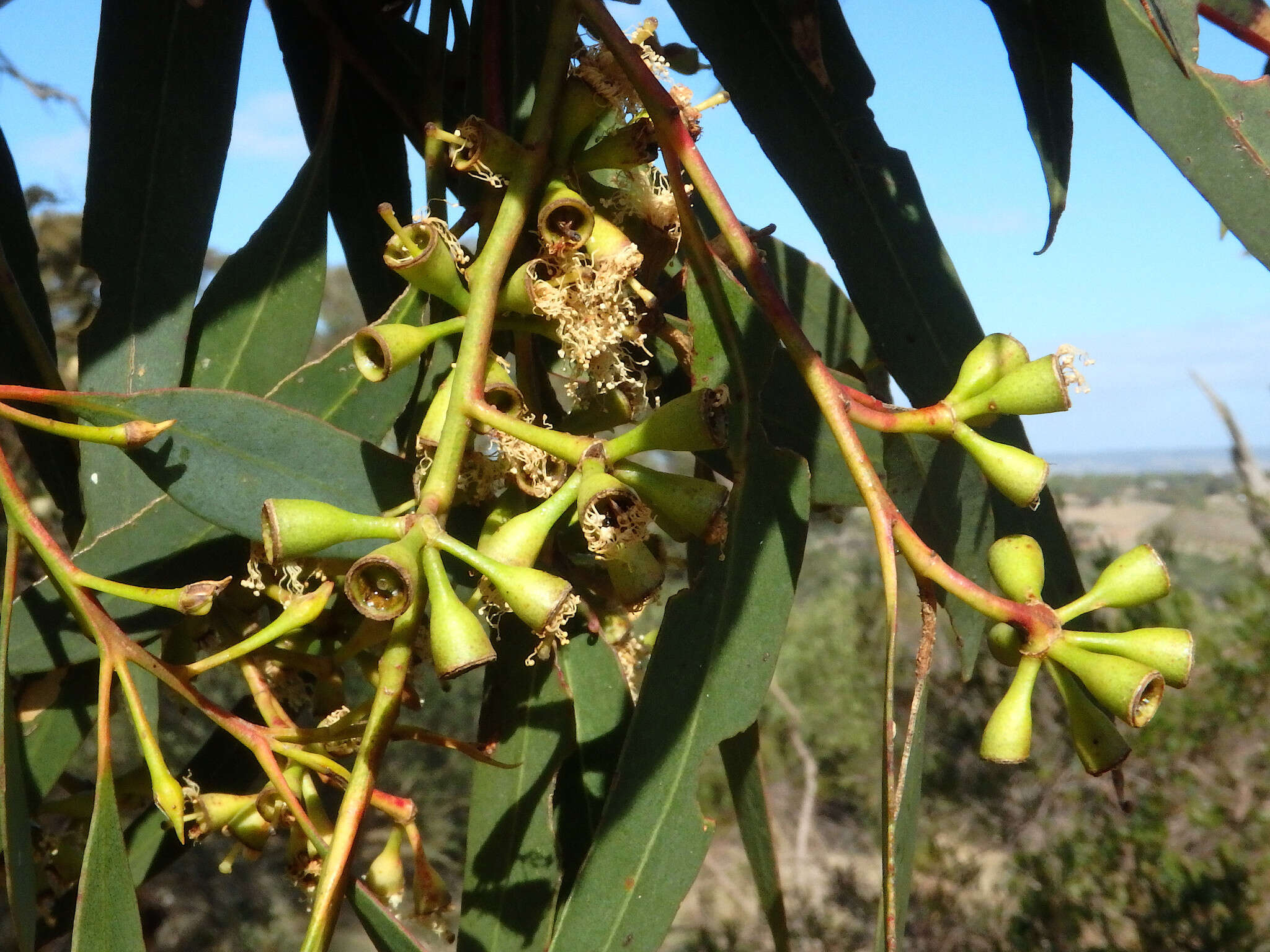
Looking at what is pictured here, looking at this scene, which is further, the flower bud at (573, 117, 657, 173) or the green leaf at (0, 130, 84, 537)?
the green leaf at (0, 130, 84, 537)

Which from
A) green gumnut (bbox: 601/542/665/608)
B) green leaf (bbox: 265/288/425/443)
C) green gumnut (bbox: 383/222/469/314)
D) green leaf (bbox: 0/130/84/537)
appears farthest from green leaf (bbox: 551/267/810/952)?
green leaf (bbox: 0/130/84/537)

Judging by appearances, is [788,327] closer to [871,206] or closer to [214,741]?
[871,206]

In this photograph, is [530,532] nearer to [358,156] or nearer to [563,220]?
[563,220]

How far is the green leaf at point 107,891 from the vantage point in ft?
2.12

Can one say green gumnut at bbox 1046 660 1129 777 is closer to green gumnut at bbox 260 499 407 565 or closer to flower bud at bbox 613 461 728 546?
flower bud at bbox 613 461 728 546

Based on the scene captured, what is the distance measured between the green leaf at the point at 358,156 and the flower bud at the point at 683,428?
57 centimetres

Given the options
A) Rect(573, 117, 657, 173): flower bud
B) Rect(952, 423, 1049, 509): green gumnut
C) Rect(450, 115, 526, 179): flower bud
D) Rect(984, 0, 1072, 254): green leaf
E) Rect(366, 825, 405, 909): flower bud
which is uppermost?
Rect(984, 0, 1072, 254): green leaf

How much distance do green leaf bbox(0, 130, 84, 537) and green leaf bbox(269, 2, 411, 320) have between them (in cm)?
29

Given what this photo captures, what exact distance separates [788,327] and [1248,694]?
12.7 ft

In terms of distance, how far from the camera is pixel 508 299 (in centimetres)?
70

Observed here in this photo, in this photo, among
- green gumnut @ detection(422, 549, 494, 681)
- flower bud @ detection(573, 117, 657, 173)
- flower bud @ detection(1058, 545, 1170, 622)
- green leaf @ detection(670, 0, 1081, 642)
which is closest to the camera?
green gumnut @ detection(422, 549, 494, 681)

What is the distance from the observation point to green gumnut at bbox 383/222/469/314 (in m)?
0.68

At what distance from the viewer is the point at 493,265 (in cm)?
70

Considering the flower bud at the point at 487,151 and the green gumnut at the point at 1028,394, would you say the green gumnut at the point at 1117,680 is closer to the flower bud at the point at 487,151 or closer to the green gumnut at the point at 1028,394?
the green gumnut at the point at 1028,394
